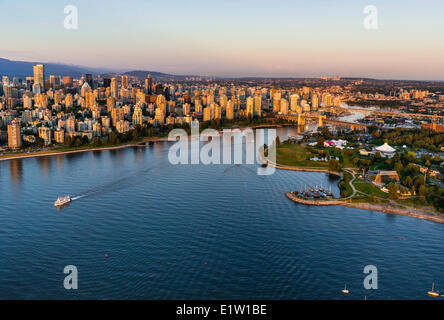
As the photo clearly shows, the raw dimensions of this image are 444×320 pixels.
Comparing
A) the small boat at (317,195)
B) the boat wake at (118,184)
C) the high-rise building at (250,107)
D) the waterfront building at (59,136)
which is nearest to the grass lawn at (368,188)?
the small boat at (317,195)

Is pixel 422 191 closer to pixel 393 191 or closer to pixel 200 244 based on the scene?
pixel 393 191

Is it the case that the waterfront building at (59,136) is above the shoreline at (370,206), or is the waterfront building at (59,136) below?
above

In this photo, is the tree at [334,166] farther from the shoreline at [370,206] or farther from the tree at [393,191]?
the shoreline at [370,206]

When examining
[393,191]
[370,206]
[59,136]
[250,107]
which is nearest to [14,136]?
[59,136]

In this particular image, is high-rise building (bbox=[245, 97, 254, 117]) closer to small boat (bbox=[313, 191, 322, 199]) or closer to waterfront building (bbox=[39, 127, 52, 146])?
waterfront building (bbox=[39, 127, 52, 146])

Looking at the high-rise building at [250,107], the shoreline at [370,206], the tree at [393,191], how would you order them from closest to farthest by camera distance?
the shoreline at [370,206] < the tree at [393,191] < the high-rise building at [250,107]

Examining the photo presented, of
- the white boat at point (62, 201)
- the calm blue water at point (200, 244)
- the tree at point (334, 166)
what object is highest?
the tree at point (334, 166)

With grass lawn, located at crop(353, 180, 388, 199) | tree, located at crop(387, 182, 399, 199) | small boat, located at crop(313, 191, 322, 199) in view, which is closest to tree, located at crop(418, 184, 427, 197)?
tree, located at crop(387, 182, 399, 199)

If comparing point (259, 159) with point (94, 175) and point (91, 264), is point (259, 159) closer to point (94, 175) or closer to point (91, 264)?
point (94, 175)
